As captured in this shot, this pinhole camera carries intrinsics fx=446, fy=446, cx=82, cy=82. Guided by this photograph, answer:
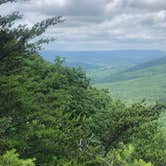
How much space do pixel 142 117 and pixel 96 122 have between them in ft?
82.7

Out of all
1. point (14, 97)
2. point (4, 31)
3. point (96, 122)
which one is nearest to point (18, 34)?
point (4, 31)

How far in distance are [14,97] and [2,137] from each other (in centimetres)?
299

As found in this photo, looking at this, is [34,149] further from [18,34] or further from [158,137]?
[158,137]

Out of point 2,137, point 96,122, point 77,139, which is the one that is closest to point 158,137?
point 96,122

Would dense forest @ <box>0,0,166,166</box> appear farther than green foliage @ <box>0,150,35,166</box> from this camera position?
Yes

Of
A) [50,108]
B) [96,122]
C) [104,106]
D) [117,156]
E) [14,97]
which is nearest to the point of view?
[117,156]

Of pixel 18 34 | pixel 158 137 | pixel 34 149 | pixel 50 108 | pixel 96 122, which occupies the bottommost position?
pixel 158 137

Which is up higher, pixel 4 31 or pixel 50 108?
pixel 4 31

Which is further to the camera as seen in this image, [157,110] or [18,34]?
Result: [157,110]

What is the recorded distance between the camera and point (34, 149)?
94.1 ft

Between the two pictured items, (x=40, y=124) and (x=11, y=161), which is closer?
(x=11, y=161)

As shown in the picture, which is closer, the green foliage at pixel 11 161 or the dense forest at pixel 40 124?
the green foliage at pixel 11 161

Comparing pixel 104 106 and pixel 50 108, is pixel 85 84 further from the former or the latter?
pixel 50 108

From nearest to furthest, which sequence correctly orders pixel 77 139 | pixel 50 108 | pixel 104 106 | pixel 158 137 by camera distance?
pixel 77 139
pixel 50 108
pixel 104 106
pixel 158 137
